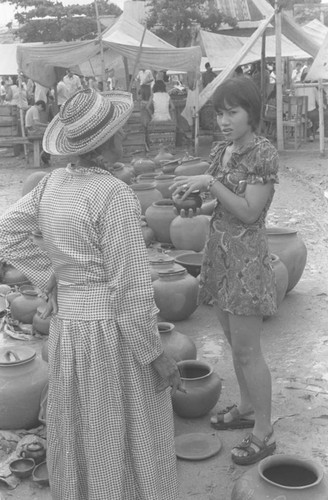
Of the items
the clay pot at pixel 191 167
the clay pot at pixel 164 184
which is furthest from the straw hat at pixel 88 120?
the clay pot at pixel 191 167

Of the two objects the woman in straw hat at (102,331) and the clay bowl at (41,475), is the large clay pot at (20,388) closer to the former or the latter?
the clay bowl at (41,475)

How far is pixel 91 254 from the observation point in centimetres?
260

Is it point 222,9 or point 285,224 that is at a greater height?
point 222,9

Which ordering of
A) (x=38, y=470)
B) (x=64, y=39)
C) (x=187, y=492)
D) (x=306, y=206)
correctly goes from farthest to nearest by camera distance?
(x=64, y=39), (x=306, y=206), (x=38, y=470), (x=187, y=492)

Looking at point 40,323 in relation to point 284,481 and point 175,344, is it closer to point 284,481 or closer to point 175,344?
point 175,344

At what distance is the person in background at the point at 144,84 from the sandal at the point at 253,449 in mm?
18584

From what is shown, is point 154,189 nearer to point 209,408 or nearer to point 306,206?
point 306,206

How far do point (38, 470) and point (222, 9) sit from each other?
2543 cm

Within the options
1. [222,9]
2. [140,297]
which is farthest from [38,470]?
[222,9]

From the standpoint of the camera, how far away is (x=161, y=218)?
814 centimetres

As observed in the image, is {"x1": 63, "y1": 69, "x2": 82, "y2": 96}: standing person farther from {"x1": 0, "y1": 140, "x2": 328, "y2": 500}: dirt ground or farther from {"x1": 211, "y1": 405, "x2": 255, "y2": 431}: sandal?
{"x1": 211, "y1": 405, "x2": 255, "y2": 431}: sandal

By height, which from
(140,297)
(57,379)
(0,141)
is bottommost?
(0,141)

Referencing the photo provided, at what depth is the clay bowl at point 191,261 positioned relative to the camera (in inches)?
254

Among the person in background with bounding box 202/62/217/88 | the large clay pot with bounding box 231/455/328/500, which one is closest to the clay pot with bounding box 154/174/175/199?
the large clay pot with bounding box 231/455/328/500
